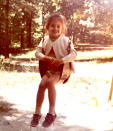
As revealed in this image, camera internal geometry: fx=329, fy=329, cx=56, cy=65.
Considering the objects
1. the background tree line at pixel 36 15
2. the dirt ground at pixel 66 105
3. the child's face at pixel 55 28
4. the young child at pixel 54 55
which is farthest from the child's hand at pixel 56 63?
the background tree line at pixel 36 15

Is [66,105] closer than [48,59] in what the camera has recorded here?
No

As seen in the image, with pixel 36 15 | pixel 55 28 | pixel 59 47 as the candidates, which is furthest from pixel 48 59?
pixel 36 15

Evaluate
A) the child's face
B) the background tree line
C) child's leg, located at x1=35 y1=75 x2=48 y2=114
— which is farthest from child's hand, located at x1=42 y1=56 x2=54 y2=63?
the background tree line

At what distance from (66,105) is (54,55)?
7249 mm

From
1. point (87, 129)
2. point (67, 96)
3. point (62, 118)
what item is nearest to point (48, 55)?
point (87, 129)

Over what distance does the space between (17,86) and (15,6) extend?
1495cm

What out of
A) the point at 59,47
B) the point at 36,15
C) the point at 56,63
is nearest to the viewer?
the point at 56,63

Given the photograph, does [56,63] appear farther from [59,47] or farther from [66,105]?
[66,105]

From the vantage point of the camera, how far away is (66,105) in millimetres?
10727

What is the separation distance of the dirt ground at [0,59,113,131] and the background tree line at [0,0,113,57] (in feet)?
9.42

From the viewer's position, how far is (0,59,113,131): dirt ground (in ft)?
28.0

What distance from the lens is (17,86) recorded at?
14.0 meters

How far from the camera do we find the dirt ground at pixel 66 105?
28.0 ft

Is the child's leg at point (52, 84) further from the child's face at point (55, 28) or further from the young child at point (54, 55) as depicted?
the child's face at point (55, 28)
